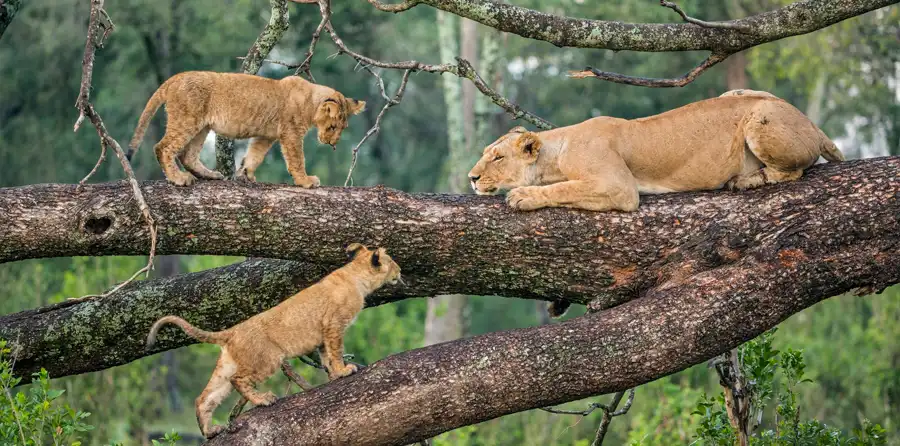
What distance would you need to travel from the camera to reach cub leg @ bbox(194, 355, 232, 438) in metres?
5.16

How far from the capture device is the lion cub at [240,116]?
609 centimetres

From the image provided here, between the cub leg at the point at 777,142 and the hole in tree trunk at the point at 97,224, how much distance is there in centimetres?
334

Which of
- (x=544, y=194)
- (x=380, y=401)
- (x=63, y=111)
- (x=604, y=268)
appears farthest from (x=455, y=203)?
(x=63, y=111)

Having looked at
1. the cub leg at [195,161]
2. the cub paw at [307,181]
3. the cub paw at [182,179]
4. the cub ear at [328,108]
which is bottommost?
the cub paw at [182,179]

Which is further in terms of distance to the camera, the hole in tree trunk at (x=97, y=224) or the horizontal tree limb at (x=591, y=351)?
the hole in tree trunk at (x=97, y=224)

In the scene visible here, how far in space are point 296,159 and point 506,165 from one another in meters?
1.23

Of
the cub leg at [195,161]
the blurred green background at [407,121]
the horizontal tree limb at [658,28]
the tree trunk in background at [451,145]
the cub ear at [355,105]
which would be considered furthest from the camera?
the tree trunk in background at [451,145]

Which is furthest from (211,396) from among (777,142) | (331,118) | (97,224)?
(777,142)

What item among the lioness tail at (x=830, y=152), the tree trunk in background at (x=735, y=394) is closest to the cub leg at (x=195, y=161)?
the tree trunk in background at (x=735, y=394)

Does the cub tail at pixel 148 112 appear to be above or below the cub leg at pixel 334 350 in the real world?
above

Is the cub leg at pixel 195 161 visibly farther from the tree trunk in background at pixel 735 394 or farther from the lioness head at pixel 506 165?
the tree trunk in background at pixel 735 394

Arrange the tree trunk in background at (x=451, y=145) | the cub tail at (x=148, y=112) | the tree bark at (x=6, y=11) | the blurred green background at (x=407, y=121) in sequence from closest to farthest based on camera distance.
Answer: the cub tail at (x=148, y=112)
the tree bark at (x=6, y=11)
the blurred green background at (x=407, y=121)
the tree trunk in background at (x=451, y=145)

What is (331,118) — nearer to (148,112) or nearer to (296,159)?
(296,159)

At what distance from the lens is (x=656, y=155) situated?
6.16m
